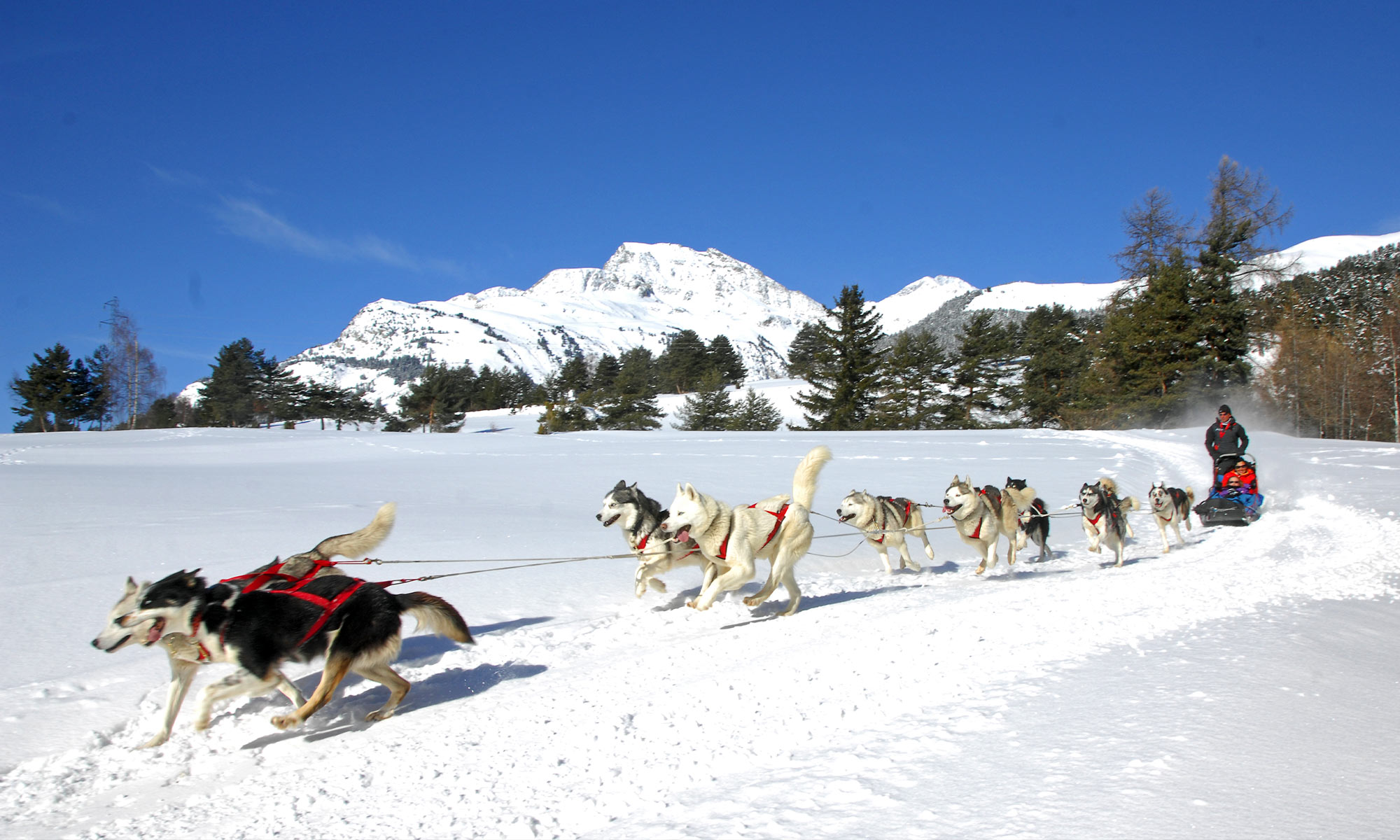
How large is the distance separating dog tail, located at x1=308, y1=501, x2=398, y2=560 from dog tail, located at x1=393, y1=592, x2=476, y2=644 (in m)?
1.17

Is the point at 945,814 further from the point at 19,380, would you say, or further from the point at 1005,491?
the point at 19,380

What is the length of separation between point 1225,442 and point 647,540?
412 inches

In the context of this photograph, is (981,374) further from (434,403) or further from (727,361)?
(434,403)

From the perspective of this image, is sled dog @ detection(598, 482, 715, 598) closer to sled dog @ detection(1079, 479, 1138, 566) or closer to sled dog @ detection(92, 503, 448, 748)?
sled dog @ detection(92, 503, 448, 748)

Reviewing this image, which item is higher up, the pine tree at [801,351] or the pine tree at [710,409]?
the pine tree at [801,351]

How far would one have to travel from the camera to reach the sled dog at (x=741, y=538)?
19.8ft

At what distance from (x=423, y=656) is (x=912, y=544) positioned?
807 cm

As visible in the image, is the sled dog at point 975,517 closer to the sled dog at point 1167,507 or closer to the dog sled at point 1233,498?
the sled dog at point 1167,507

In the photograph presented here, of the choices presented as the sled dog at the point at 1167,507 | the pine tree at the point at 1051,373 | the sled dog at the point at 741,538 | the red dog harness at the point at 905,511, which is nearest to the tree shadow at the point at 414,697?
the sled dog at the point at 741,538

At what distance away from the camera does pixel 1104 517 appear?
912cm

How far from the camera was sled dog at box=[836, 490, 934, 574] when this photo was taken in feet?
27.4

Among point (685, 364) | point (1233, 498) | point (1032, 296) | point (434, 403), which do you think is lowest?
point (1233, 498)

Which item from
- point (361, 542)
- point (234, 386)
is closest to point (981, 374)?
point (361, 542)

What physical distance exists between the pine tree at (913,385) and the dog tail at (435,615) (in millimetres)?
40249
